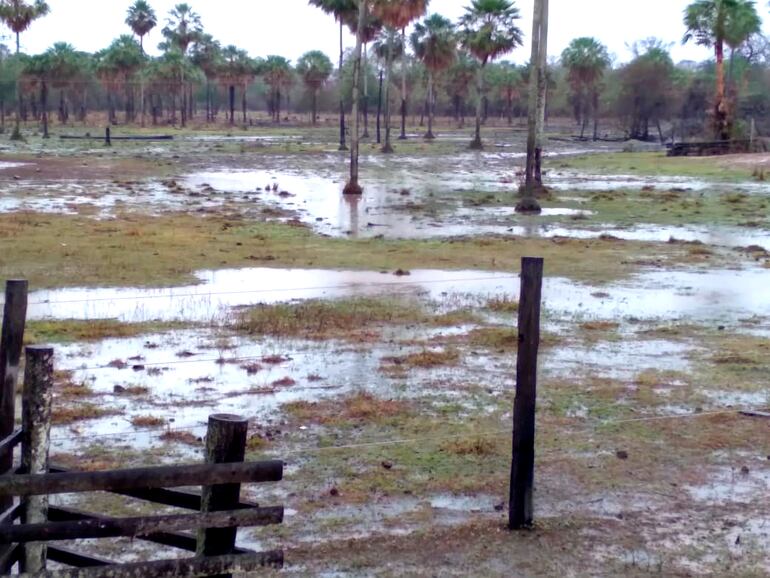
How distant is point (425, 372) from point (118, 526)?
23.1 feet

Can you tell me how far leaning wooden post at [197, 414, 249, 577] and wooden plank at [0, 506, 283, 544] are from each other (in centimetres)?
9

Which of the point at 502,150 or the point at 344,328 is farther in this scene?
the point at 502,150

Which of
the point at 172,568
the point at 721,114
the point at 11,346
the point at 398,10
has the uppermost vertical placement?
the point at 398,10

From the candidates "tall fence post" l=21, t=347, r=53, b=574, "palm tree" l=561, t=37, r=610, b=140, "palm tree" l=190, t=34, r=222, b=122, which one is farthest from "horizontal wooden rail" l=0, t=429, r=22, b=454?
"palm tree" l=190, t=34, r=222, b=122

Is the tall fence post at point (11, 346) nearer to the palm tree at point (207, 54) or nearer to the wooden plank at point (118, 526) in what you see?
Answer: the wooden plank at point (118, 526)

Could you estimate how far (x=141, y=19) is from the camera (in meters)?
95.4

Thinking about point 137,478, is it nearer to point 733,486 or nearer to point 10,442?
point 10,442

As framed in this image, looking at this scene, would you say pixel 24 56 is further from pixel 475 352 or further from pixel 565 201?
pixel 475 352

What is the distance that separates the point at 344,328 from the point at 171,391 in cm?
350

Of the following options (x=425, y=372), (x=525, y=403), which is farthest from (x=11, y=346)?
(x=425, y=372)

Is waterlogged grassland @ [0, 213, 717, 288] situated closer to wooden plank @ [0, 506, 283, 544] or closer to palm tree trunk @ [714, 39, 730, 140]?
wooden plank @ [0, 506, 283, 544]

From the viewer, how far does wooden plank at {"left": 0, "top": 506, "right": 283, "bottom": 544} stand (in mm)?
4492

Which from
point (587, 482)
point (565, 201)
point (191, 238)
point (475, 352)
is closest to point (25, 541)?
point (587, 482)

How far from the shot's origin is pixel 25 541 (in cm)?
456
